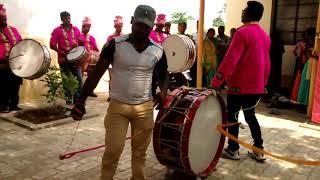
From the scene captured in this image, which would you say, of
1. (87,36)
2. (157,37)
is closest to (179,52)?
(157,37)

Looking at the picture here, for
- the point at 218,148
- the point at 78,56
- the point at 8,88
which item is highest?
the point at 78,56

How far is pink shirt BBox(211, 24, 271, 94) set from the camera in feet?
14.8

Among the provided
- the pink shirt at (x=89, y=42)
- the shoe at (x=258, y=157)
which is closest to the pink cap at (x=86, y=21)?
the pink shirt at (x=89, y=42)

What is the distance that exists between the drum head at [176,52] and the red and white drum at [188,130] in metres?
4.18

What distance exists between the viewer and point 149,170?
4.57 m

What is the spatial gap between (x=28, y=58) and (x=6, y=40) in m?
0.69

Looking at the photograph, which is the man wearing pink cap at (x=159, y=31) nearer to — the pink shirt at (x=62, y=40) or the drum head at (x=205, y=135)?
the pink shirt at (x=62, y=40)

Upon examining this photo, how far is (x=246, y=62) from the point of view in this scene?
183 inches

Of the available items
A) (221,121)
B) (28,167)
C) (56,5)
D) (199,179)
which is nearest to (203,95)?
(221,121)

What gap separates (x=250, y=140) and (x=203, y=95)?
2477mm

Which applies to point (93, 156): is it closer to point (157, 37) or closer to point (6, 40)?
point (6, 40)

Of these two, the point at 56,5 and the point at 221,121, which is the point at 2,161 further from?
the point at 56,5

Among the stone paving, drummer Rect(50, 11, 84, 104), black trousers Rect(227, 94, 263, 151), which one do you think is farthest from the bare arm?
drummer Rect(50, 11, 84, 104)

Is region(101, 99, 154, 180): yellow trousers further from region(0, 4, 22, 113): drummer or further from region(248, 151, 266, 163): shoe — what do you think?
region(0, 4, 22, 113): drummer
